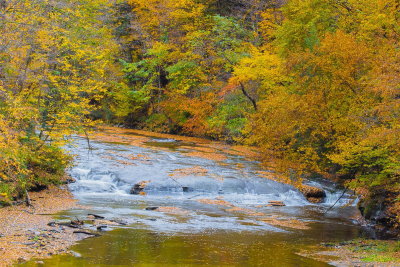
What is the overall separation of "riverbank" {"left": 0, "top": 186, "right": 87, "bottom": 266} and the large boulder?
11418mm

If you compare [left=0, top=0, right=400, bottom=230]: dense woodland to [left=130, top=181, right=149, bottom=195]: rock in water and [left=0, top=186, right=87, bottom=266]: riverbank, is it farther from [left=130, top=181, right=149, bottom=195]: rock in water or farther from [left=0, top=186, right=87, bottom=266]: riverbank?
[left=130, top=181, right=149, bottom=195]: rock in water

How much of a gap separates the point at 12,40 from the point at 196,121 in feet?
89.4

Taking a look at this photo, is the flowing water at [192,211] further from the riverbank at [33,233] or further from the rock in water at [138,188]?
the riverbank at [33,233]

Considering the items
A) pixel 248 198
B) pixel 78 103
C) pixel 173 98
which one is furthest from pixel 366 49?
pixel 173 98

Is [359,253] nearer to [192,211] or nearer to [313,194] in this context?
[192,211]

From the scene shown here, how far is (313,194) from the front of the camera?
931 inches

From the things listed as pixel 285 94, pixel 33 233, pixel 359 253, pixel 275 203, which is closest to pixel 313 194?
pixel 275 203

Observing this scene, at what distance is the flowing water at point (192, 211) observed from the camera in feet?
38.4

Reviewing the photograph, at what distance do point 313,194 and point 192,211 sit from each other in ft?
25.9

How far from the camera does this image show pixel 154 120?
45906 millimetres

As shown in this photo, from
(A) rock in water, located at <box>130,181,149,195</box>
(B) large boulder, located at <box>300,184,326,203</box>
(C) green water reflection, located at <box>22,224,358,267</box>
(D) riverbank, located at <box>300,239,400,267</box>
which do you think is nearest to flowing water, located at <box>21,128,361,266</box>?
(C) green water reflection, located at <box>22,224,358,267</box>

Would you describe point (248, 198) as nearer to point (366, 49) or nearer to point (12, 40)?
point (366, 49)

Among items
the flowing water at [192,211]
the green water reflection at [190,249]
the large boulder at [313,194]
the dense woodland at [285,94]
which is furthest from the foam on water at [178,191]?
the dense woodland at [285,94]

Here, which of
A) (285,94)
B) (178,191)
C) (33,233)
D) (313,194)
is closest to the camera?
(33,233)
